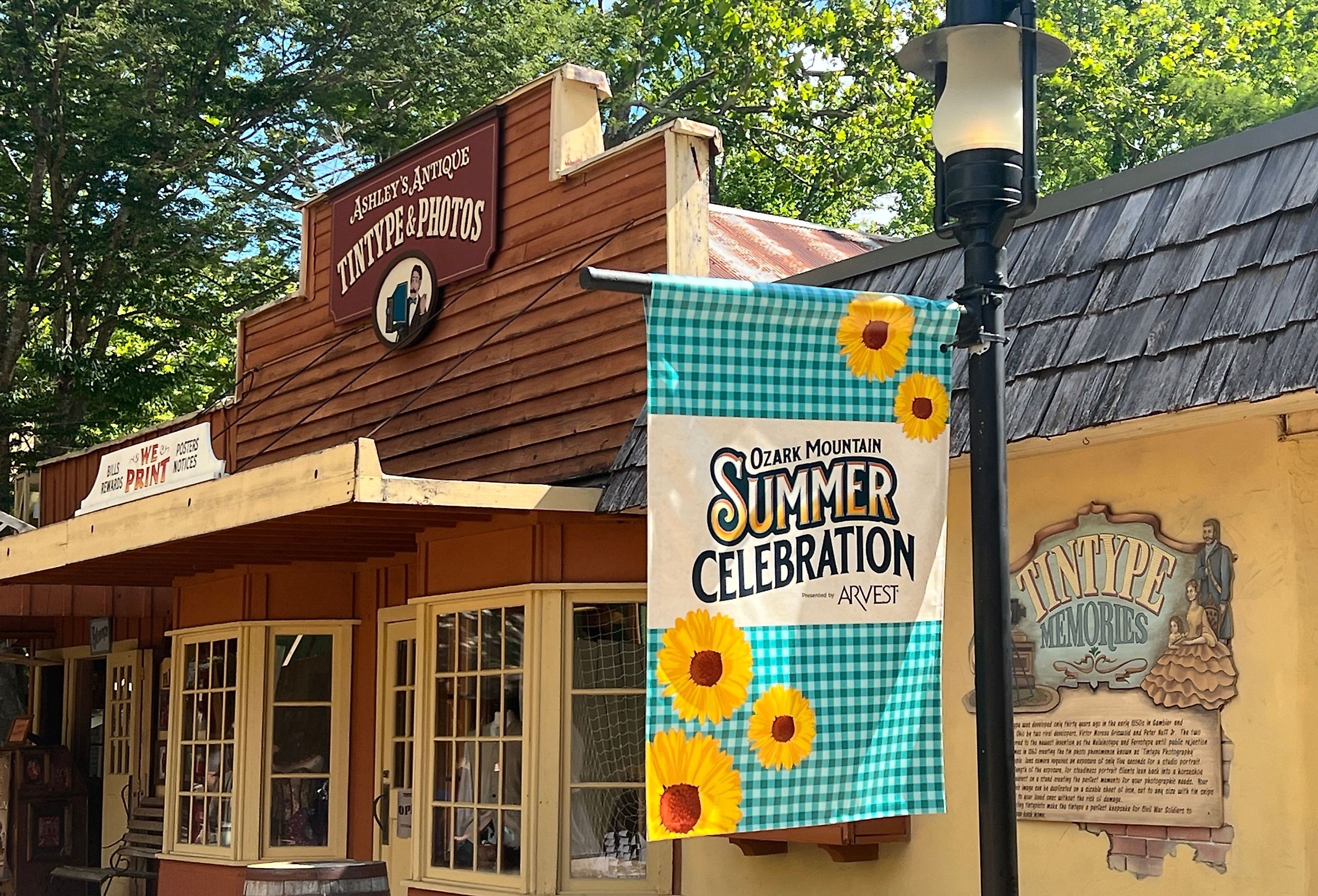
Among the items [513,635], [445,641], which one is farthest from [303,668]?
[513,635]

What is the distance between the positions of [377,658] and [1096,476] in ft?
19.0

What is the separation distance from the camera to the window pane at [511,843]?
823cm

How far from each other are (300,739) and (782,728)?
23.0ft

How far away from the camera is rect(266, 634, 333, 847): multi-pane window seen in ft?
34.7

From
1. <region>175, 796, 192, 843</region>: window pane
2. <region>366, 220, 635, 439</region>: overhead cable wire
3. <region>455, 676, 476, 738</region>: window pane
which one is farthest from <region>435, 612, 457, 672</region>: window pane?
<region>175, 796, 192, 843</region>: window pane

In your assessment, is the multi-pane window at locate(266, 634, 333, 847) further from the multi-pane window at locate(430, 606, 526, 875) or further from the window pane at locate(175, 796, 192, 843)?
the multi-pane window at locate(430, 606, 526, 875)

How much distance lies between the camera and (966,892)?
6441 mm

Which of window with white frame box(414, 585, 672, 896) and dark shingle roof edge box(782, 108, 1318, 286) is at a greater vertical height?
dark shingle roof edge box(782, 108, 1318, 286)

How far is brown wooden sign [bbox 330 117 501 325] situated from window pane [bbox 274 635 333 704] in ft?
7.35

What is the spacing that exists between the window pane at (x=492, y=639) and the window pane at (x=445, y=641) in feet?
1.09

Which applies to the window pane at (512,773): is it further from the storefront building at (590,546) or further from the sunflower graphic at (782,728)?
the sunflower graphic at (782,728)

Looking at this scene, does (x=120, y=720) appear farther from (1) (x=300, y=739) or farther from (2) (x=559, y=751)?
(2) (x=559, y=751)

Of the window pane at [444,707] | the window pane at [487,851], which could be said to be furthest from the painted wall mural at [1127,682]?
the window pane at [444,707]

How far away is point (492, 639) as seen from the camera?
8.65 meters
